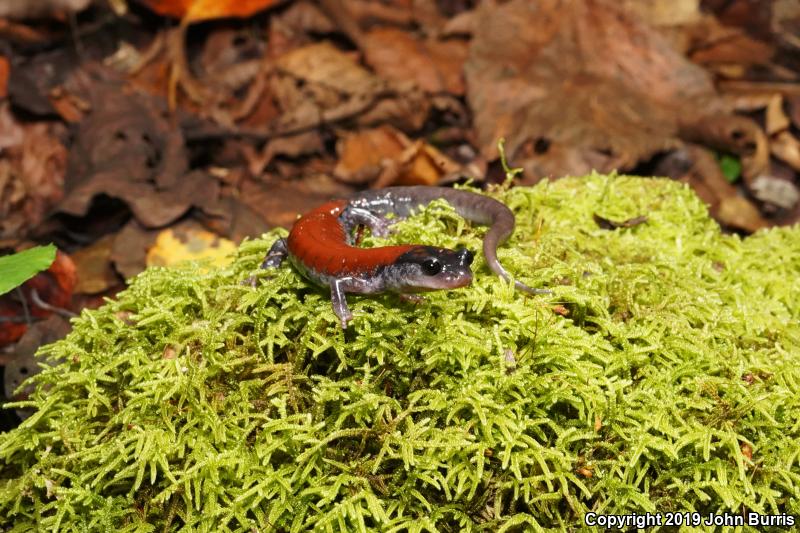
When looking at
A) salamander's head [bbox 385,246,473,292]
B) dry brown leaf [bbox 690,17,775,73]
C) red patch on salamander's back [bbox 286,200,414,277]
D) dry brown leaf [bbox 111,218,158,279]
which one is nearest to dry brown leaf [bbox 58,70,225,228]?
dry brown leaf [bbox 111,218,158,279]

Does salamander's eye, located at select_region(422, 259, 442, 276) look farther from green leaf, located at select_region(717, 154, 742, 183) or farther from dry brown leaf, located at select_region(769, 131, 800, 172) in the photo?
dry brown leaf, located at select_region(769, 131, 800, 172)

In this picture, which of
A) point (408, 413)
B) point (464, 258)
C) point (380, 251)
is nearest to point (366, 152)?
point (380, 251)

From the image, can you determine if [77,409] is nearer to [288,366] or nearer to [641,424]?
[288,366]

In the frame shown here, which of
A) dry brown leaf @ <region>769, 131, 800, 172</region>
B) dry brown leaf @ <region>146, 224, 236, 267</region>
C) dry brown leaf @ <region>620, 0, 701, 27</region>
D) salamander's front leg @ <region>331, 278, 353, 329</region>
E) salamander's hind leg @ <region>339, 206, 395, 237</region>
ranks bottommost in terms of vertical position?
dry brown leaf @ <region>769, 131, 800, 172</region>

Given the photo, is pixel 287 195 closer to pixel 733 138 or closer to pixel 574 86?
pixel 574 86

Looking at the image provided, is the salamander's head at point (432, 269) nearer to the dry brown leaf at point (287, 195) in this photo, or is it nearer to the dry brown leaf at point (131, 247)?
the dry brown leaf at point (131, 247)

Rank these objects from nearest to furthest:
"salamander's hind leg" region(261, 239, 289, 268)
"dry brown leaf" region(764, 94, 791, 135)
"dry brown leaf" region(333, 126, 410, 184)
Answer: "salamander's hind leg" region(261, 239, 289, 268), "dry brown leaf" region(333, 126, 410, 184), "dry brown leaf" region(764, 94, 791, 135)
